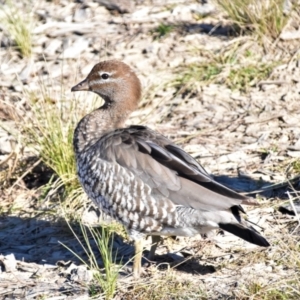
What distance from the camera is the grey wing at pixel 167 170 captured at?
618 cm

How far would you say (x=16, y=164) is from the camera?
26.0 ft

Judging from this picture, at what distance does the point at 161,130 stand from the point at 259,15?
1709mm

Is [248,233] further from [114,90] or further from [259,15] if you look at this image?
[259,15]

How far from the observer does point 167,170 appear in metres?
6.39

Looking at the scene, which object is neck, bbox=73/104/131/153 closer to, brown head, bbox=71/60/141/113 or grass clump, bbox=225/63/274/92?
brown head, bbox=71/60/141/113

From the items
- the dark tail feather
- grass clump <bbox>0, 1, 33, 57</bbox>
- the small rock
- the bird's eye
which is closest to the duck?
the dark tail feather

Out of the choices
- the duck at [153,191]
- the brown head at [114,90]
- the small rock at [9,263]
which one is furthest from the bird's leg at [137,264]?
the brown head at [114,90]

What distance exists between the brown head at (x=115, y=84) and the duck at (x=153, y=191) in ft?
1.51

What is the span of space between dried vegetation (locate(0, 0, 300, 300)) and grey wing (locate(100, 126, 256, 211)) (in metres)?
0.50

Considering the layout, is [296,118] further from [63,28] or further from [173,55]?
[63,28]

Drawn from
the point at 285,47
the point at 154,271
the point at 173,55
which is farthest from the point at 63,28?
the point at 154,271

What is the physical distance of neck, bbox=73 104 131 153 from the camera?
276 inches

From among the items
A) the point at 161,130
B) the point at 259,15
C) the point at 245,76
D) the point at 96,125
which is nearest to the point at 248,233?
the point at 96,125

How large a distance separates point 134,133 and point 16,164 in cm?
164
